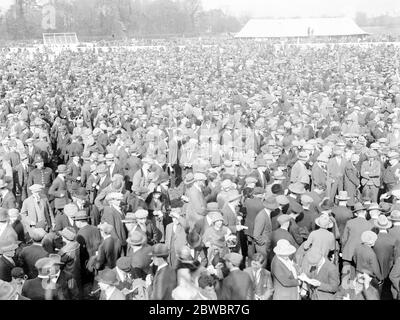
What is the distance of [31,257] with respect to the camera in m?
5.34

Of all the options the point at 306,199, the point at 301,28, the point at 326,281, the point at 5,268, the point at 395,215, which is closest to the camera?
the point at 326,281

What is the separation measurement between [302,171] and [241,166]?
1063 millimetres

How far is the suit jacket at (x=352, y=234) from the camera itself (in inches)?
239

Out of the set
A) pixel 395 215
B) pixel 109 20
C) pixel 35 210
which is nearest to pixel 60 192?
pixel 35 210

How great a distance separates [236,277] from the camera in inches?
186

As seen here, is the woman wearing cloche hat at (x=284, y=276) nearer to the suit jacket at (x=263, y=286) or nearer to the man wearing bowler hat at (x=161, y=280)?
the suit jacket at (x=263, y=286)

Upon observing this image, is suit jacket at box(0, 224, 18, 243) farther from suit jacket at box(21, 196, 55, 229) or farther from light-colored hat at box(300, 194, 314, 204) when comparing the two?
light-colored hat at box(300, 194, 314, 204)

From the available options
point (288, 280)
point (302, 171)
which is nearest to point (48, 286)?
point (288, 280)

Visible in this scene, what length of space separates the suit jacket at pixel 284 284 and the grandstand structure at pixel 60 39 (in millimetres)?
34991

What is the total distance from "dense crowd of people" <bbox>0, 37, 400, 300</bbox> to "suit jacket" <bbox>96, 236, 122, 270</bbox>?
0.06 feet

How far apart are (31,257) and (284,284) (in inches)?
110

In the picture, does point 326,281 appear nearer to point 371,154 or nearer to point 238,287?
point 238,287

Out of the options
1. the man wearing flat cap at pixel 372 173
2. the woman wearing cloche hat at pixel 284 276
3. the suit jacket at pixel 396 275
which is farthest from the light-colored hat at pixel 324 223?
the man wearing flat cap at pixel 372 173
